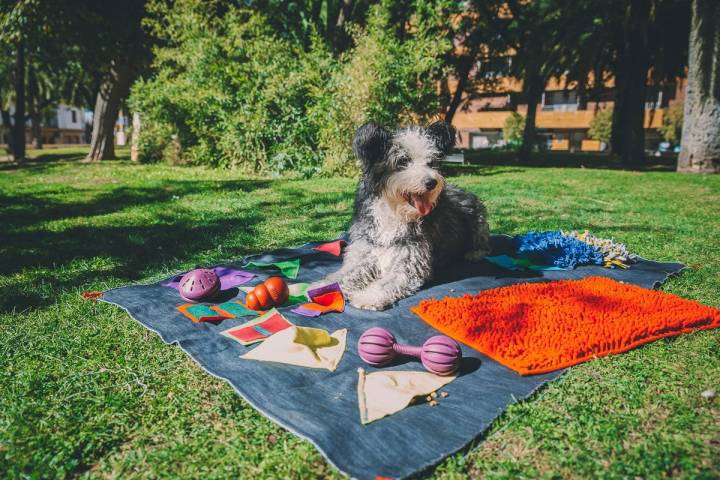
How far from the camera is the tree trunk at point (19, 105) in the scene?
1866cm

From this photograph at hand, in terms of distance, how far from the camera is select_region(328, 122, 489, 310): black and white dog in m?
3.87

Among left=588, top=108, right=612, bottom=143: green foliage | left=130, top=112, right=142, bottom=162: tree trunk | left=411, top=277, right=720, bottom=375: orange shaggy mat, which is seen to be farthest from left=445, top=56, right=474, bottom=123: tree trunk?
left=588, top=108, right=612, bottom=143: green foliage

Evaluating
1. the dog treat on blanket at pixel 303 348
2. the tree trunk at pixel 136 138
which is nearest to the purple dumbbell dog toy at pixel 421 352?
the dog treat on blanket at pixel 303 348

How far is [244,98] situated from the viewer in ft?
43.2

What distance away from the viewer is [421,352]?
2.82 m

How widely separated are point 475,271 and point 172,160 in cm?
1418

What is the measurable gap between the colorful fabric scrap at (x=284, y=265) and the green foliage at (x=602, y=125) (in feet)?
155

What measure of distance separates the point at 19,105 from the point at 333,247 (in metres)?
20.7

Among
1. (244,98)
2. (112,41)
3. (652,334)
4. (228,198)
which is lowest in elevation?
(652,334)

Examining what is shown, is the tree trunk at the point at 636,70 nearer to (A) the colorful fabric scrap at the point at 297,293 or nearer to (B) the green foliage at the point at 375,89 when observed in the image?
(B) the green foliage at the point at 375,89

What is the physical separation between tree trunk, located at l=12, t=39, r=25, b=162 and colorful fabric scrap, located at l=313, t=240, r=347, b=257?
62.6 ft

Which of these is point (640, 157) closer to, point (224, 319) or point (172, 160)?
point (172, 160)

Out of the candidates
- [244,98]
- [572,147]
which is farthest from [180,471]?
[572,147]

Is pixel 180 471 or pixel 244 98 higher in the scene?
pixel 244 98
